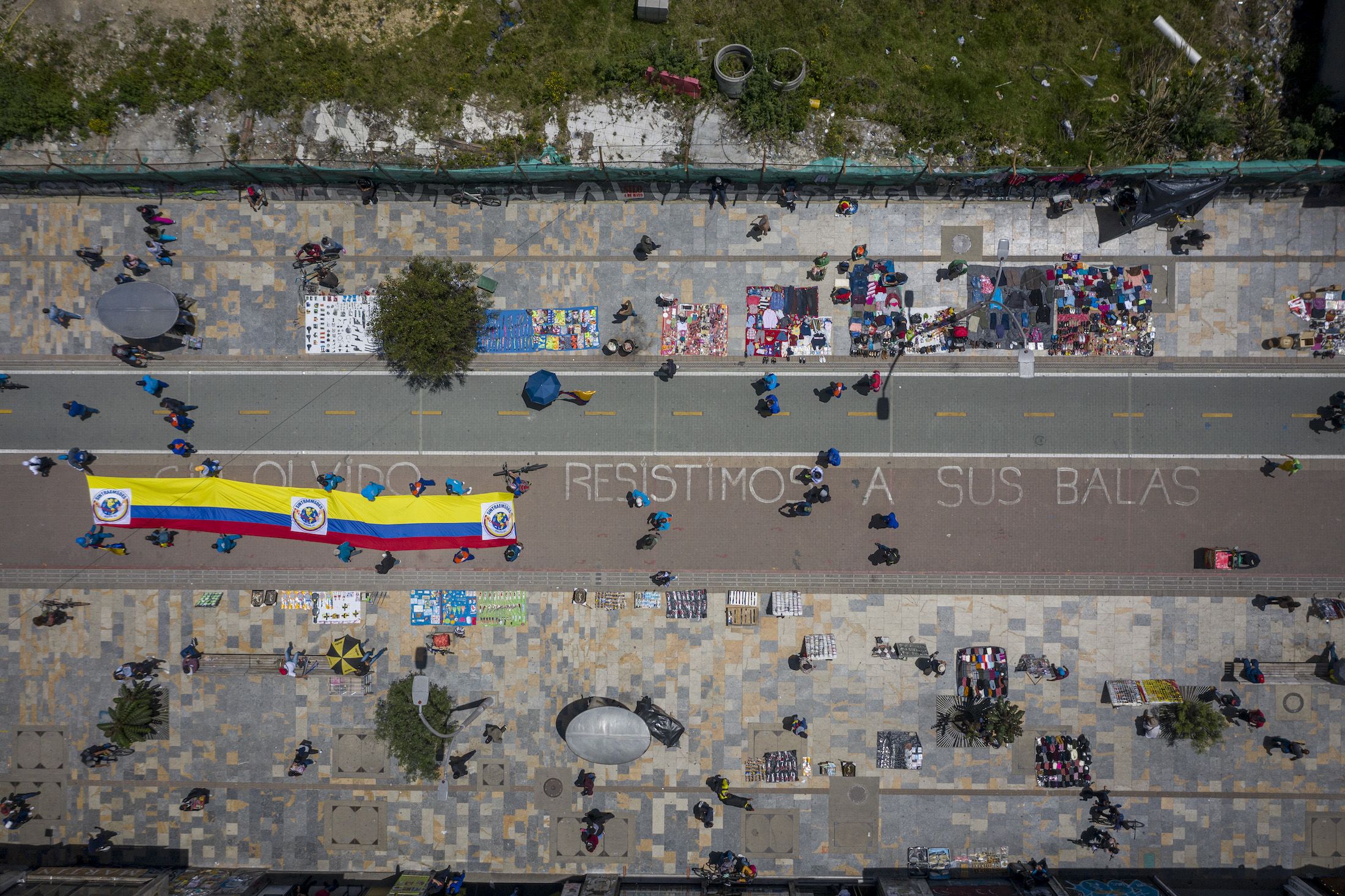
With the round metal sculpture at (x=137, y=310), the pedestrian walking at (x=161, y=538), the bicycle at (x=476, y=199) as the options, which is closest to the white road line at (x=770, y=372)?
the round metal sculpture at (x=137, y=310)

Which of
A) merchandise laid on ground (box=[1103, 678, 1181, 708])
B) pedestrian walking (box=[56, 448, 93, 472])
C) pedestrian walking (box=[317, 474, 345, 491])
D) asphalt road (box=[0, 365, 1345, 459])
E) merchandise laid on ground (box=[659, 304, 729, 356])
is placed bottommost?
merchandise laid on ground (box=[1103, 678, 1181, 708])

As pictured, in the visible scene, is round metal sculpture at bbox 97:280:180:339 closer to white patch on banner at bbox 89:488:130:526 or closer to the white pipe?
white patch on banner at bbox 89:488:130:526

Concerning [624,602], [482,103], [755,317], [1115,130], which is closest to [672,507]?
[624,602]

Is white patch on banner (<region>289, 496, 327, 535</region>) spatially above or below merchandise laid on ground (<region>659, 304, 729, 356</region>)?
below

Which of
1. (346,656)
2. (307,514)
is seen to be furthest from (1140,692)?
(307,514)

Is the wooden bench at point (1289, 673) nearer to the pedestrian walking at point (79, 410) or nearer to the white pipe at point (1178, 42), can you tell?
the white pipe at point (1178, 42)

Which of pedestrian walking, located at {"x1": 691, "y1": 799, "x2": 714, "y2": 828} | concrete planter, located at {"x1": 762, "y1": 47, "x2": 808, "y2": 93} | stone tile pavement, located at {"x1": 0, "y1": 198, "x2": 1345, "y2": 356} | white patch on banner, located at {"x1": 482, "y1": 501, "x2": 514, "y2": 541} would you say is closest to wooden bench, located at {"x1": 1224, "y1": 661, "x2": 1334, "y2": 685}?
stone tile pavement, located at {"x1": 0, "y1": 198, "x2": 1345, "y2": 356}

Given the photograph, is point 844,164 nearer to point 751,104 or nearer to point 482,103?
point 751,104
